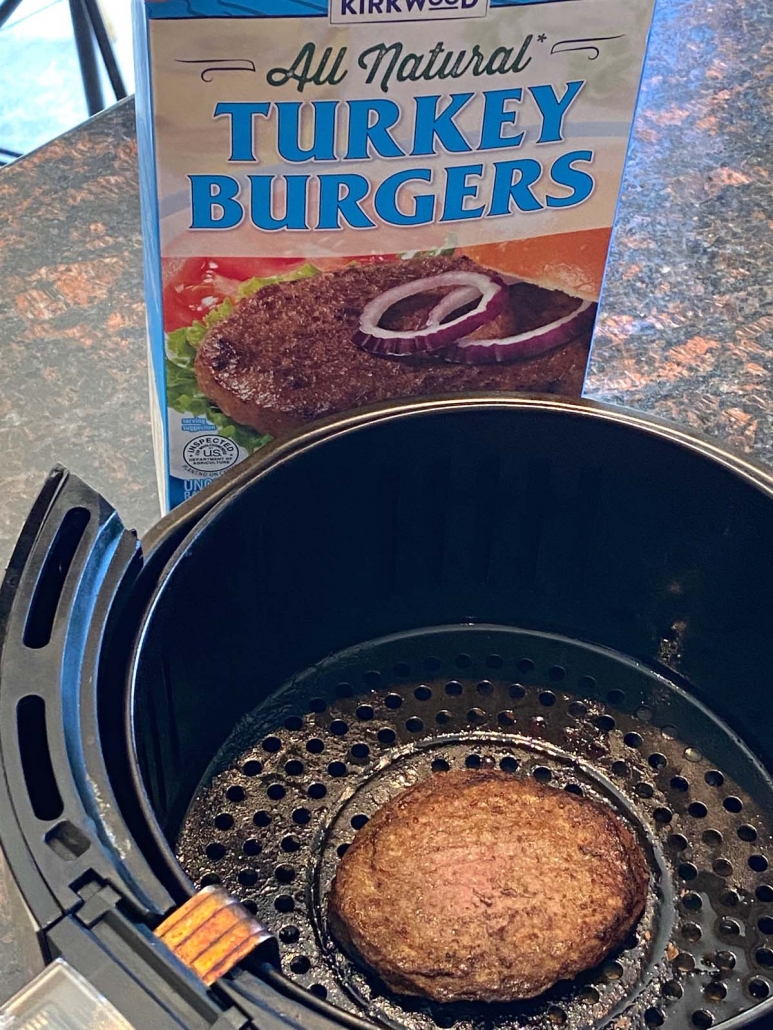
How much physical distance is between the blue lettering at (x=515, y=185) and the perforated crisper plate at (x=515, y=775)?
0.86ft

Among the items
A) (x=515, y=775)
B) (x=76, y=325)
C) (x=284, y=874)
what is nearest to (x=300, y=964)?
(x=284, y=874)

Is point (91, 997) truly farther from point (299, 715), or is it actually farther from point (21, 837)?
point (299, 715)

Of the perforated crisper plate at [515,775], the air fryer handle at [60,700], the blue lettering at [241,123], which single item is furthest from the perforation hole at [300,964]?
the blue lettering at [241,123]

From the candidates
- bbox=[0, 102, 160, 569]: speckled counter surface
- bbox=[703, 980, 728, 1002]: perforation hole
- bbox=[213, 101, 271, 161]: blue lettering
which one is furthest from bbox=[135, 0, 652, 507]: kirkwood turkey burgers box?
bbox=[703, 980, 728, 1002]: perforation hole

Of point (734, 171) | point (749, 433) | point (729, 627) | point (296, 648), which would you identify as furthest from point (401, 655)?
point (734, 171)

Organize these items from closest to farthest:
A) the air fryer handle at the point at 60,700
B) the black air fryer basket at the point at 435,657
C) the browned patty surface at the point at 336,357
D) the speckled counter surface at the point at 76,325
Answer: the air fryer handle at the point at 60,700
the black air fryer basket at the point at 435,657
the browned patty surface at the point at 336,357
the speckled counter surface at the point at 76,325

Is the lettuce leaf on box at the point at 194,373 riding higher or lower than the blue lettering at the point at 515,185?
lower

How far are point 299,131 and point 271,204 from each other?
40 millimetres

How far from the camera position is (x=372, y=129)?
1.74ft

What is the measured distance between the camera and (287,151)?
1.74 ft

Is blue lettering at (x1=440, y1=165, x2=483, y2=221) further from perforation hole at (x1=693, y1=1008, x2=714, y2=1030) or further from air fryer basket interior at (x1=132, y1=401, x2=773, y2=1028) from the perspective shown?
perforation hole at (x1=693, y1=1008, x2=714, y2=1030)

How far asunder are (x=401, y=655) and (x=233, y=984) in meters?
0.34

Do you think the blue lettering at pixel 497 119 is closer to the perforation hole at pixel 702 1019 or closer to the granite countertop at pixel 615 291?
the granite countertop at pixel 615 291

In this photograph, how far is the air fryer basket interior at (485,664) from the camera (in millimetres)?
548
